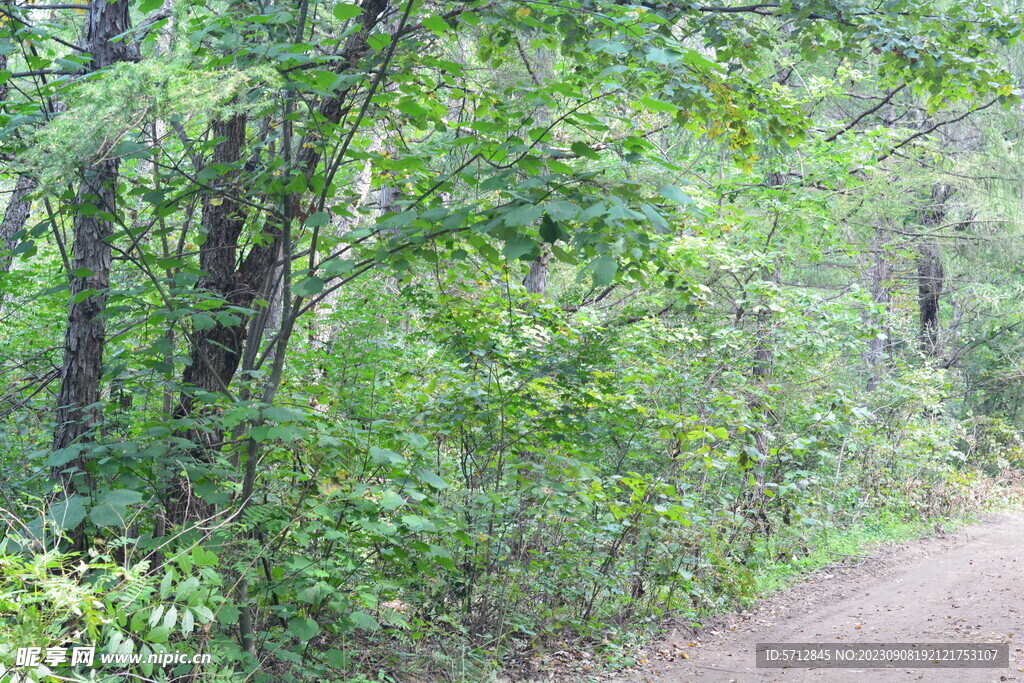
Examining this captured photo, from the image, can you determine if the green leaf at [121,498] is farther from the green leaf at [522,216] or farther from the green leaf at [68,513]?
the green leaf at [522,216]

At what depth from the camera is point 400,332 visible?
7031 millimetres

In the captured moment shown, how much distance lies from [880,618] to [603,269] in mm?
6082

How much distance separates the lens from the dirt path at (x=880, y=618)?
18.1 ft

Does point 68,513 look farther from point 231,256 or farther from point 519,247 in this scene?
point 519,247

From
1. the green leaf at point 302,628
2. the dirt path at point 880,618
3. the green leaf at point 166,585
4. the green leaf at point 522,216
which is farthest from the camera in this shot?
the dirt path at point 880,618

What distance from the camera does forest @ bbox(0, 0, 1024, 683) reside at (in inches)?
122

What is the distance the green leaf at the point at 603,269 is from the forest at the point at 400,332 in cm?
2

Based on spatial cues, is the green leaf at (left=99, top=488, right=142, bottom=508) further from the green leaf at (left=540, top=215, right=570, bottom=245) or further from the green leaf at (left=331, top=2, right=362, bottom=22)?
the green leaf at (left=331, top=2, right=362, bottom=22)

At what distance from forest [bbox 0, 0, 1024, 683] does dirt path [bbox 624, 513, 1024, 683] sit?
48 centimetres

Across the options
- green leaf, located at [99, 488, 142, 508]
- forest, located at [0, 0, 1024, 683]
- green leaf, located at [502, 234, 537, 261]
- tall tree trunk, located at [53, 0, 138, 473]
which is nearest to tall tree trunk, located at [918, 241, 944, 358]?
forest, located at [0, 0, 1024, 683]

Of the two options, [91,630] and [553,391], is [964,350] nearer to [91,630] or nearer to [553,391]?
[553,391]

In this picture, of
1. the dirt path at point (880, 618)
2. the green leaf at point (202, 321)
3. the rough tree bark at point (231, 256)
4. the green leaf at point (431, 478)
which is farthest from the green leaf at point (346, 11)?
the dirt path at point (880, 618)

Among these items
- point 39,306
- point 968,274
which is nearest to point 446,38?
point 39,306

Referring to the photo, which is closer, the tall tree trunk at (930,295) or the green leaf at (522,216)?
the green leaf at (522,216)
